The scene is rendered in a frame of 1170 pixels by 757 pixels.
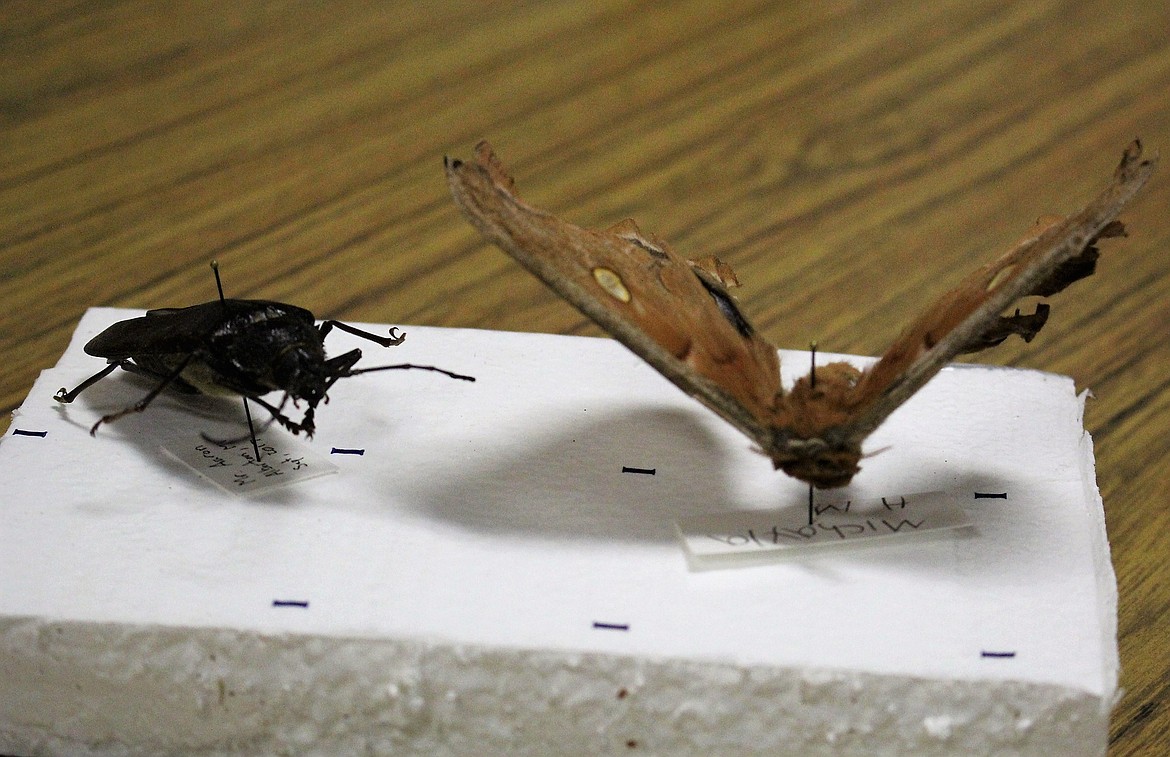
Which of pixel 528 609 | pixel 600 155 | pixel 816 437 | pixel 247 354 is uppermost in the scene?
pixel 600 155

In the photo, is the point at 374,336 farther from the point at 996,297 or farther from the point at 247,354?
the point at 996,297

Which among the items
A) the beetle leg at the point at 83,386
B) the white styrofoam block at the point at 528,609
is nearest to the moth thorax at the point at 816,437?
the white styrofoam block at the point at 528,609

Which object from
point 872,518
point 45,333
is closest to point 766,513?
point 872,518

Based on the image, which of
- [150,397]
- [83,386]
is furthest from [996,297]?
[83,386]

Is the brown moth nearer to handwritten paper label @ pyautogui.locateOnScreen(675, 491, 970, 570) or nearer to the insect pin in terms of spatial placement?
handwritten paper label @ pyautogui.locateOnScreen(675, 491, 970, 570)

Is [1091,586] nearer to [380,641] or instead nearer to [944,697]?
[944,697]
